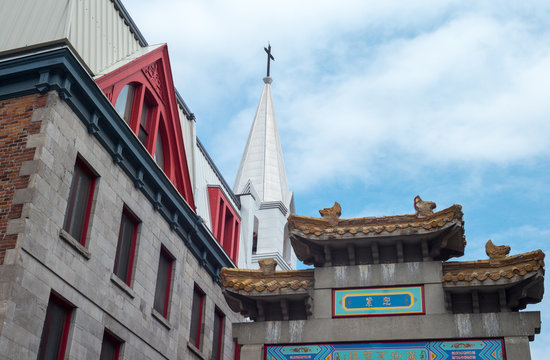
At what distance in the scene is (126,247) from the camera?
20.9m

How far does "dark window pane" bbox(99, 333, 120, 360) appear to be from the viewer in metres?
18.9

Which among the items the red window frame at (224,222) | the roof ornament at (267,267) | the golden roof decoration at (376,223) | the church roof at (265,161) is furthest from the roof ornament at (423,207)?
the church roof at (265,161)

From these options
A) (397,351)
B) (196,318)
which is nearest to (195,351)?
(196,318)

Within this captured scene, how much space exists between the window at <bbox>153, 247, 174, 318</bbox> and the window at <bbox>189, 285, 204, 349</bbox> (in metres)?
2.26

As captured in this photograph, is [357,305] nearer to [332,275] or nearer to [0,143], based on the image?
[332,275]

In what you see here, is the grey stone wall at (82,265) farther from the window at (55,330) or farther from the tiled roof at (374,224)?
the tiled roof at (374,224)

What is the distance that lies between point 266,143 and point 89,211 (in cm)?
2582

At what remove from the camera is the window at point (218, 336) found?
27.2 metres

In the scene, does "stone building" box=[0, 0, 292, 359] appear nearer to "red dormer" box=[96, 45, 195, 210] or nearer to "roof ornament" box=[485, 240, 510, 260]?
"red dormer" box=[96, 45, 195, 210]

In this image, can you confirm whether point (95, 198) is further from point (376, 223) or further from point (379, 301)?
point (379, 301)

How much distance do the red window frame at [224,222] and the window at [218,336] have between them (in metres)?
2.92

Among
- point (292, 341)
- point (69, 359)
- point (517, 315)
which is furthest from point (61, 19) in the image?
point (517, 315)

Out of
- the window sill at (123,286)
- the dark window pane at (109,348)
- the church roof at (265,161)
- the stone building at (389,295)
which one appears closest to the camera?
the stone building at (389,295)

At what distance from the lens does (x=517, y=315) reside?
627 inches
